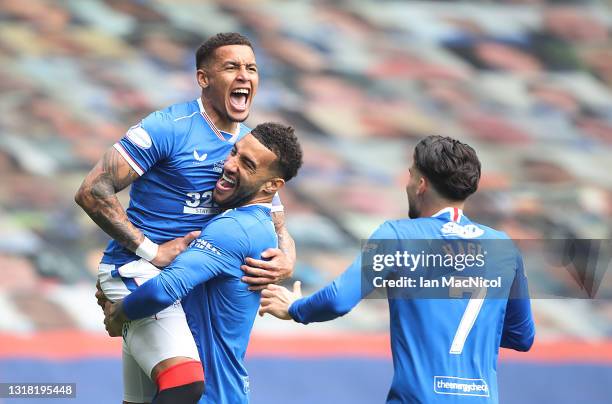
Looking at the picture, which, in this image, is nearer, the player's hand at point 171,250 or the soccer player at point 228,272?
the soccer player at point 228,272

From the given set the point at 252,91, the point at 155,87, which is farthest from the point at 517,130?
the point at 252,91

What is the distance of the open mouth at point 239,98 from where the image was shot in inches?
171

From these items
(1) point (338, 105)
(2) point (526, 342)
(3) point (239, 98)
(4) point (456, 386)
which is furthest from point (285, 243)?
(1) point (338, 105)

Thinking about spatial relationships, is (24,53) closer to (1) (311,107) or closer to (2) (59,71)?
(2) (59,71)

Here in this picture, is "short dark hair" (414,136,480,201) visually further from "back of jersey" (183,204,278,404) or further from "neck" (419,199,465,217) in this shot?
"back of jersey" (183,204,278,404)

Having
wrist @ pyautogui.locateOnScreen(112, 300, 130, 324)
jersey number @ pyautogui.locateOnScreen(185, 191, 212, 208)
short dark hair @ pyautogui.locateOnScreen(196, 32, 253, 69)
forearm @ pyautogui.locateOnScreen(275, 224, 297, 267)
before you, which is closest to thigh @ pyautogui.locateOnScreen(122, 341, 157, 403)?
wrist @ pyautogui.locateOnScreen(112, 300, 130, 324)

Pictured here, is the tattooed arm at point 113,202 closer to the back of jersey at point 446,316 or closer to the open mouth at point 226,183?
the open mouth at point 226,183

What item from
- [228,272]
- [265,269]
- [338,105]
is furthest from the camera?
[338,105]

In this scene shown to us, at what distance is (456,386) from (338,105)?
17.5ft

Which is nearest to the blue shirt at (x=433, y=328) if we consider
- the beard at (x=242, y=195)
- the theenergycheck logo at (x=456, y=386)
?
the theenergycheck logo at (x=456, y=386)

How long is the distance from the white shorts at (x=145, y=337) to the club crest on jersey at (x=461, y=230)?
3.75 ft

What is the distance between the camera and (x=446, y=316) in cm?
342

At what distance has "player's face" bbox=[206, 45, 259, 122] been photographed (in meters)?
4.35

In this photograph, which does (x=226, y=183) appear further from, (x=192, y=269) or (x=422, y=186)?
(x=422, y=186)
